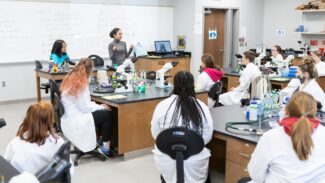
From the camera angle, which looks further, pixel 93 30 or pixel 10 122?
pixel 93 30

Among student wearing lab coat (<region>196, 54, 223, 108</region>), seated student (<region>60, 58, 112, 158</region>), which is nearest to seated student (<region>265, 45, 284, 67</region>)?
student wearing lab coat (<region>196, 54, 223, 108</region>)

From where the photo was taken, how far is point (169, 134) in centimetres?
252

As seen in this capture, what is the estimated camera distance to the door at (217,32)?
9156 mm

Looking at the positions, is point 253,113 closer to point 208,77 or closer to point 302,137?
point 302,137

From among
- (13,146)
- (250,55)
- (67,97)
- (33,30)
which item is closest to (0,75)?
(33,30)

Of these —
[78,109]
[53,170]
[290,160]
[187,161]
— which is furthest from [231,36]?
[53,170]

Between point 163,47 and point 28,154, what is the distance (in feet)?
22.5

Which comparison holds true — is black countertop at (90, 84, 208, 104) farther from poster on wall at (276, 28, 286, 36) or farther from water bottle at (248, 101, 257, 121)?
poster on wall at (276, 28, 286, 36)

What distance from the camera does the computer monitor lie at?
342 inches

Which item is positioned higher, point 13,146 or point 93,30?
point 93,30

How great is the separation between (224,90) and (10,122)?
3.58m

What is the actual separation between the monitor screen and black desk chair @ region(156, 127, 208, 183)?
6.19m

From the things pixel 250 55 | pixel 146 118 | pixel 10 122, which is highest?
pixel 250 55

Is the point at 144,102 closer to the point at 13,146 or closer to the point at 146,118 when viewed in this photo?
the point at 146,118
